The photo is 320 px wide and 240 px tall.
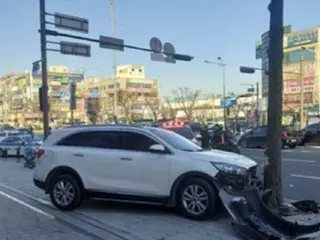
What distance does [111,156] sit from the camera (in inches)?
325

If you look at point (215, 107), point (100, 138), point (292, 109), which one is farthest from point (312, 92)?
point (100, 138)

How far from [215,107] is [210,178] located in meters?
88.6

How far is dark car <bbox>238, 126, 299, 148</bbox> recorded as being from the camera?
28.6m

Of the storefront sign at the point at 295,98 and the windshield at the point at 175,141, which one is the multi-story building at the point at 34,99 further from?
the windshield at the point at 175,141

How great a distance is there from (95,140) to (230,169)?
108 inches

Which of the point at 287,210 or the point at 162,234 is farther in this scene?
the point at 287,210

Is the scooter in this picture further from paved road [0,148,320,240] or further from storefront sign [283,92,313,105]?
storefront sign [283,92,313,105]

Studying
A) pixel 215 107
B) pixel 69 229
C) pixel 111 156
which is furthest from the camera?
pixel 215 107

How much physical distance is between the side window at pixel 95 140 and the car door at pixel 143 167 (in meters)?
0.25

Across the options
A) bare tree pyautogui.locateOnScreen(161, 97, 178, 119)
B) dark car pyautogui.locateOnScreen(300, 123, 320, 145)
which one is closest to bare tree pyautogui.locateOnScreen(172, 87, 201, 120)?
bare tree pyautogui.locateOnScreen(161, 97, 178, 119)

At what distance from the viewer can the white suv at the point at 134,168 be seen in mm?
7477

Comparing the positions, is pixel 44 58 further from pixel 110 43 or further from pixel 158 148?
pixel 158 148

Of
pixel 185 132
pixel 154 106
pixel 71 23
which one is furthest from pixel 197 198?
pixel 154 106

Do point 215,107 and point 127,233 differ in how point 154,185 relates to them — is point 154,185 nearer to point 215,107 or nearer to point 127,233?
point 127,233
